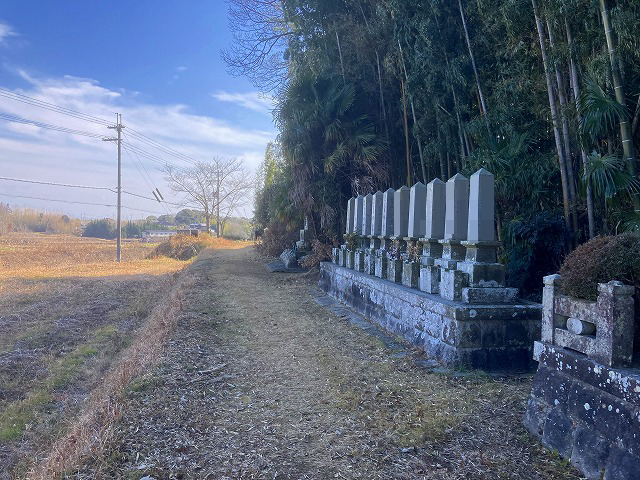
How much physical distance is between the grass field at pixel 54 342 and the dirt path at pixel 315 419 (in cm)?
146

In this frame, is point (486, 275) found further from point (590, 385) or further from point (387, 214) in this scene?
point (387, 214)

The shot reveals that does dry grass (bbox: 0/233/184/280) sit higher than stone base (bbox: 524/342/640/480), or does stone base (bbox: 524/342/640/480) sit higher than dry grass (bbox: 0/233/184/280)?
stone base (bbox: 524/342/640/480)

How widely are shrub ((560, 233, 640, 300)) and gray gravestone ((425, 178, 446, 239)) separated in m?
3.12

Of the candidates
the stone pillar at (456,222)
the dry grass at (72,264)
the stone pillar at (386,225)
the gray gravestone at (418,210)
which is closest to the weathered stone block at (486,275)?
the stone pillar at (456,222)

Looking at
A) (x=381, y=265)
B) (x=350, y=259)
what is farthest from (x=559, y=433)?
(x=350, y=259)

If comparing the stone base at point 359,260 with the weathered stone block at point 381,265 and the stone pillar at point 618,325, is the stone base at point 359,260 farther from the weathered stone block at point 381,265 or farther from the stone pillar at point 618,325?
the stone pillar at point 618,325

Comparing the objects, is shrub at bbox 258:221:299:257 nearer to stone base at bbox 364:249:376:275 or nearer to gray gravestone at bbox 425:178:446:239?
stone base at bbox 364:249:376:275

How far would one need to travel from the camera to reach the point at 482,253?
18.7 feet

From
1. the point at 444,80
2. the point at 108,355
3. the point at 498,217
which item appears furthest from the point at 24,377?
the point at 444,80

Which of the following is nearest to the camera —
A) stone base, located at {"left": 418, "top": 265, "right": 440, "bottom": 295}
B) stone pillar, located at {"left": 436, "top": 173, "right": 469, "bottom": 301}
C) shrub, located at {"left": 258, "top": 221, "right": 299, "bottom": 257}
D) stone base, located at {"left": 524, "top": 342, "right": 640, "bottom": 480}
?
stone base, located at {"left": 524, "top": 342, "right": 640, "bottom": 480}

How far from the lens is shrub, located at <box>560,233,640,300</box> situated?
10.7 ft

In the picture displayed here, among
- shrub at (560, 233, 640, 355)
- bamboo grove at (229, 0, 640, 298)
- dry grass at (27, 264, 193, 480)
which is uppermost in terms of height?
bamboo grove at (229, 0, 640, 298)

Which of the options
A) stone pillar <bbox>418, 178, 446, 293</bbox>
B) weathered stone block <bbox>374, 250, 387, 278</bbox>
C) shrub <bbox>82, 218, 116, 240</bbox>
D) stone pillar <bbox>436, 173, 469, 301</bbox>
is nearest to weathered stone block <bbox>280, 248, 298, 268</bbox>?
weathered stone block <bbox>374, 250, 387, 278</bbox>

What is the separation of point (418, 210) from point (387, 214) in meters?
1.29
